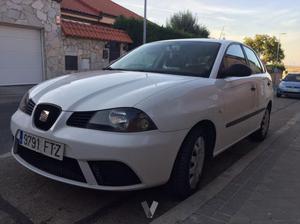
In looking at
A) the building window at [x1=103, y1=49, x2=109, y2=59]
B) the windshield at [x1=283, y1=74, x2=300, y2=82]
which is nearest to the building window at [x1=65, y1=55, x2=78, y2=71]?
the building window at [x1=103, y1=49, x2=109, y2=59]

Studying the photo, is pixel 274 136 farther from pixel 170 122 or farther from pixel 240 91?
pixel 170 122

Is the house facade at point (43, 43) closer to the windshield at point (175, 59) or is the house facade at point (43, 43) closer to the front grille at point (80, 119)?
the windshield at point (175, 59)

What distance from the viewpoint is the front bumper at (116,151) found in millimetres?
2781

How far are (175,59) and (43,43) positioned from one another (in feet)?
33.3

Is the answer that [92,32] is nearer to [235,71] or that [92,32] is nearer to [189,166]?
[235,71]

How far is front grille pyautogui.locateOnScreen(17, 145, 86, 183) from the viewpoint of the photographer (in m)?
2.92

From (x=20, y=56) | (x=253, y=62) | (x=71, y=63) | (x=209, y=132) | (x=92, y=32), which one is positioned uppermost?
(x=92, y=32)

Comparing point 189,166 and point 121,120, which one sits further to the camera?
point 189,166

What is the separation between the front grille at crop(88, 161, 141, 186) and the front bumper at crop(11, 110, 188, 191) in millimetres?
11

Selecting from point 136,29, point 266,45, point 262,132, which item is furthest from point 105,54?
point 266,45

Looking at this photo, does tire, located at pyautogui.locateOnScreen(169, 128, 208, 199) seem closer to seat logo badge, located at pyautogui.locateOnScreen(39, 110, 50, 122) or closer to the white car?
the white car

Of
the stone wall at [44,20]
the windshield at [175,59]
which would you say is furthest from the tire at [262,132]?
the stone wall at [44,20]

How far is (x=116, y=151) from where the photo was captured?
2.77 meters

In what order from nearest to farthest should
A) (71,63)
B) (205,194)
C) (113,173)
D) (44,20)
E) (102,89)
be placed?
1. (113,173)
2. (102,89)
3. (205,194)
4. (44,20)
5. (71,63)
